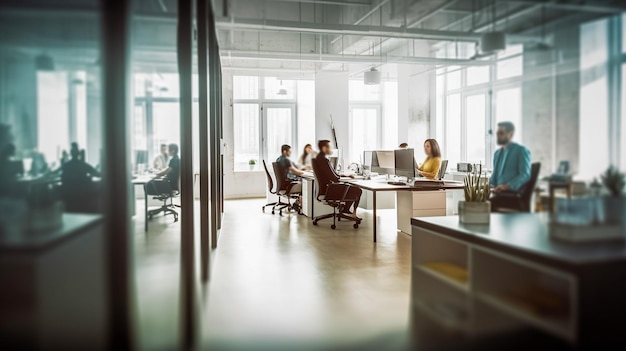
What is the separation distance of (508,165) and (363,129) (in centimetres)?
1096

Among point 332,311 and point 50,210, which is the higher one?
point 50,210

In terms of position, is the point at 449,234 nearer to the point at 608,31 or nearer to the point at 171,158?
the point at 608,31

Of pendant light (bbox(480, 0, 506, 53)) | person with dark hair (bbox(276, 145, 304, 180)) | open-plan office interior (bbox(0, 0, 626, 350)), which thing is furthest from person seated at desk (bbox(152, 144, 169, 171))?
person with dark hair (bbox(276, 145, 304, 180))

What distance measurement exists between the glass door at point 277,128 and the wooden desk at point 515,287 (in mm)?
10242

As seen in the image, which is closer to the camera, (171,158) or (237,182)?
(171,158)

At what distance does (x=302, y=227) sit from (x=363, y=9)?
15.4 ft

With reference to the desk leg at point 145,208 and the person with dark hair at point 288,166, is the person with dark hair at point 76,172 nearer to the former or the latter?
the desk leg at point 145,208

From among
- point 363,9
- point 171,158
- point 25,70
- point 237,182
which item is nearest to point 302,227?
point 171,158

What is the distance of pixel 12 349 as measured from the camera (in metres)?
1.71

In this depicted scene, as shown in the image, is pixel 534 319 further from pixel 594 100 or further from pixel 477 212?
pixel 594 100

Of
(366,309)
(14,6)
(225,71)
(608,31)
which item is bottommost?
(366,309)

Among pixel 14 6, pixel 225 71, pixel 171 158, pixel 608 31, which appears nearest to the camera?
pixel 14 6

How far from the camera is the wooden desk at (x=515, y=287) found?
2102mm

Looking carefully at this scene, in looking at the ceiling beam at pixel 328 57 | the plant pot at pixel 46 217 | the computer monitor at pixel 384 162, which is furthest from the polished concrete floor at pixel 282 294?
the ceiling beam at pixel 328 57
